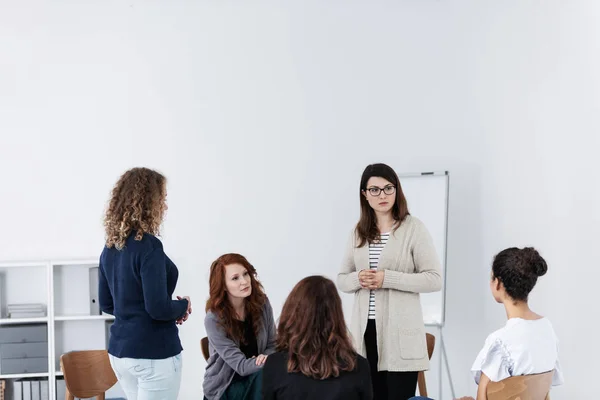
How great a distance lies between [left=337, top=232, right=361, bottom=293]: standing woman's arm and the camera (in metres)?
3.18

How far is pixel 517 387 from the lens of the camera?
7.46 feet

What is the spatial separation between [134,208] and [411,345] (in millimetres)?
1339

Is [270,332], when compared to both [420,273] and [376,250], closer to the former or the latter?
A: [376,250]

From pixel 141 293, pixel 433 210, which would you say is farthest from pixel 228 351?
pixel 433 210

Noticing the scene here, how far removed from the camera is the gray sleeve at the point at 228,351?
2871mm

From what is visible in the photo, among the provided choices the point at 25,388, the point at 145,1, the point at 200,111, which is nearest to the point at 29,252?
the point at 25,388

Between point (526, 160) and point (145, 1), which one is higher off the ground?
point (145, 1)

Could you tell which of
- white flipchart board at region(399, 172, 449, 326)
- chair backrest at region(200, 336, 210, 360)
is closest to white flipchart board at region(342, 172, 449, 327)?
white flipchart board at region(399, 172, 449, 326)

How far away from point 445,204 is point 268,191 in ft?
4.14

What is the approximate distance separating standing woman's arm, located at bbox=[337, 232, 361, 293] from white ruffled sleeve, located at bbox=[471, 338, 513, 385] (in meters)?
0.86

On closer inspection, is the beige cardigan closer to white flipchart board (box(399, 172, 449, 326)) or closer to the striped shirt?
the striped shirt

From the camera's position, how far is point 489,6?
14.5ft

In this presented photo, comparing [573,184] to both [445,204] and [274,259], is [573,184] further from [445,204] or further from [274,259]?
[274,259]

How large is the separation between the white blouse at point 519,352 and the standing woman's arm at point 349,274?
870 mm
